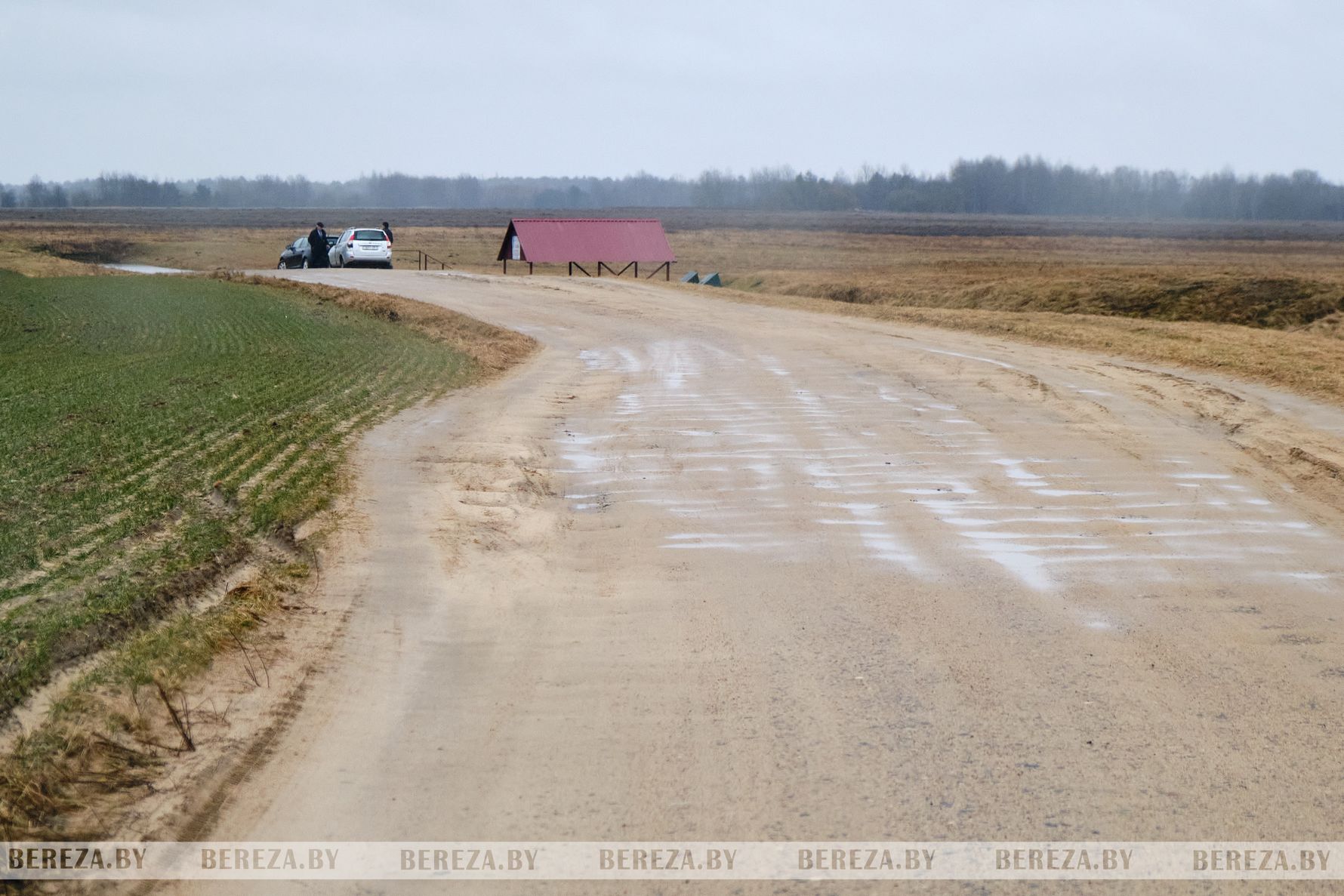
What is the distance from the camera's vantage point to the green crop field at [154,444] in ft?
21.9

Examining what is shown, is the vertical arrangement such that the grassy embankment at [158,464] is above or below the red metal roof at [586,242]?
below

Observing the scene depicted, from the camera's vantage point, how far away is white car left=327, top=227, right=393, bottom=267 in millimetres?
42875

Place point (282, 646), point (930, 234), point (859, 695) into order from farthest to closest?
1. point (930, 234)
2. point (282, 646)
3. point (859, 695)

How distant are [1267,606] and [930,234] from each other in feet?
355

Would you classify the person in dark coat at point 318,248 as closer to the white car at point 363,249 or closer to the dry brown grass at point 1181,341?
the white car at point 363,249

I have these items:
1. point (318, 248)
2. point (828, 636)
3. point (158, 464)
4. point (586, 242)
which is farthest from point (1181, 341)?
point (318, 248)

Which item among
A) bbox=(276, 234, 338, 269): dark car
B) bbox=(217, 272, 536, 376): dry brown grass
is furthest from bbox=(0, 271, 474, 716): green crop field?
bbox=(276, 234, 338, 269): dark car

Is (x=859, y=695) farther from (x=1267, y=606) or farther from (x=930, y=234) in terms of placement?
(x=930, y=234)

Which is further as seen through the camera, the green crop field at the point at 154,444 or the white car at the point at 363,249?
the white car at the point at 363,249

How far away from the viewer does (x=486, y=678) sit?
6.13m

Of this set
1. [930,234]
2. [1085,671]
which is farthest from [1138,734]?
[930,234]

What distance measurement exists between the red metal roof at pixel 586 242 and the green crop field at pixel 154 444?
22.5 meters

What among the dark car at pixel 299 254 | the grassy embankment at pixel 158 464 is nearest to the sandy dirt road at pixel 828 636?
the grassy embankment at pixel 158 464

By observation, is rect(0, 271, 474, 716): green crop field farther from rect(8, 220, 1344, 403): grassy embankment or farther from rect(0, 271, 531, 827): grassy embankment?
rect(8, 220, 1344, 403): grassy embankment
